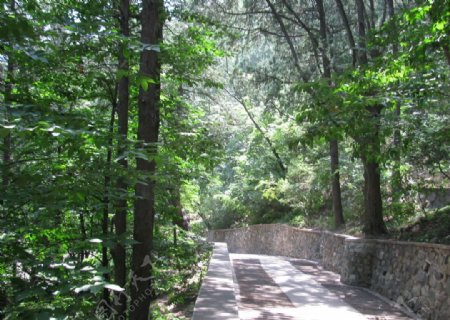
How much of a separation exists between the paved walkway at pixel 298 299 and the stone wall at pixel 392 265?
1.02 feet

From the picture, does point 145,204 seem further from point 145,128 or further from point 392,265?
point 392,265

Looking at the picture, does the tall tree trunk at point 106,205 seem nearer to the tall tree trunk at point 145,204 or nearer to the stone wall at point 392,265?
the tall tree trunk at point 145,204

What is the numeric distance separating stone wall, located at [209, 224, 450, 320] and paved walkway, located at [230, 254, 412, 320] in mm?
310

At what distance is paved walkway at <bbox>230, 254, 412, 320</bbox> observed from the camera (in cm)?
699

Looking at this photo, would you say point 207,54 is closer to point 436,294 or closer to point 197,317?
A: point 197,317

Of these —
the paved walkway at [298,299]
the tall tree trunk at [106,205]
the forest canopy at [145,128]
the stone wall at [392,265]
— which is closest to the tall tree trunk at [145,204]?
the forest canopy at [145,128]

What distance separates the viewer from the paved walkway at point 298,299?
6988mm

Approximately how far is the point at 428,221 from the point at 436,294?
3.26 meters

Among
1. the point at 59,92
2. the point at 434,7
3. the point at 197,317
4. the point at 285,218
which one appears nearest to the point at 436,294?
the point at 197,317

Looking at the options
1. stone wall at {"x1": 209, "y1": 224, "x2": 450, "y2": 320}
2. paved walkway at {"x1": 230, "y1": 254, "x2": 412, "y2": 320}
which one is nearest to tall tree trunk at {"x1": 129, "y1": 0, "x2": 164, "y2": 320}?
paved walkway at {"x1": 230, "y1": 254, "x2": 412, "y2": 320}

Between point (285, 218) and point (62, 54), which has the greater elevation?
point (62, 54)

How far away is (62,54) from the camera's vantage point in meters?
5.57

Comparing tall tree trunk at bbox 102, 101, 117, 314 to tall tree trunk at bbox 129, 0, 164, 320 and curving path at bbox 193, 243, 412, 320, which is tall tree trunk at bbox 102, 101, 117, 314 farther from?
curving path at bbox 193, 243, 412, 320

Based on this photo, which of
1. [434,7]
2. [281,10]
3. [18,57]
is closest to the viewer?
[18,57]
